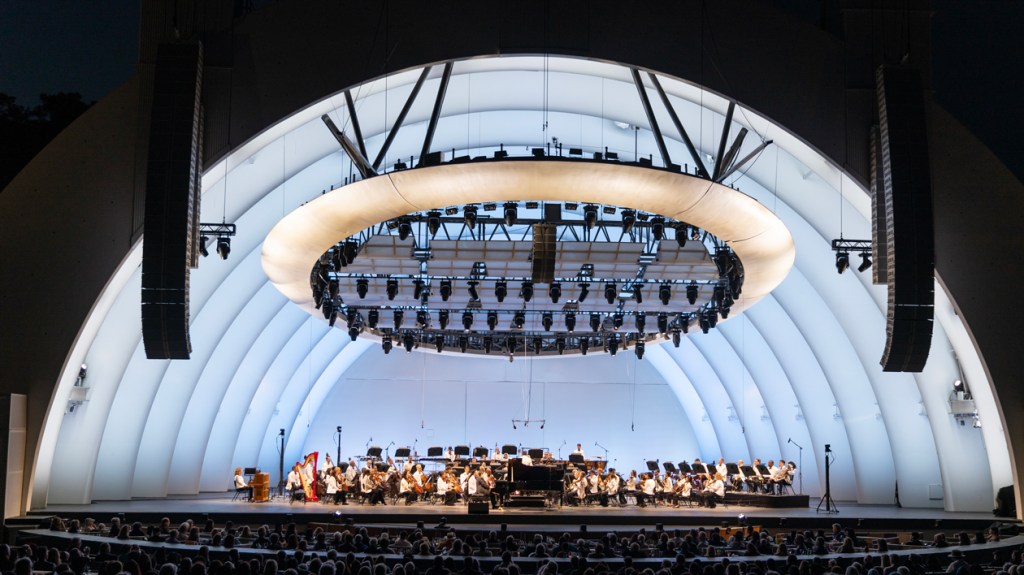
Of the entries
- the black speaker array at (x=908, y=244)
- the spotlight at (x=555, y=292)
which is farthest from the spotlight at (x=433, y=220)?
the black speaker array at (x=908, y=244)

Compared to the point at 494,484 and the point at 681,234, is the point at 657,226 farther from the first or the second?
the point at 494,484

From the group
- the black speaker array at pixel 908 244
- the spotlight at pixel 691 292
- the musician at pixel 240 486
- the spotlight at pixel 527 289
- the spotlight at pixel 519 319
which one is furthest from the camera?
the spotlight at pixel 519 319

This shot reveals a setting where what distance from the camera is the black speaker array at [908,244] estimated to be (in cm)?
1756

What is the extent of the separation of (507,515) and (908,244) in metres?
10.8

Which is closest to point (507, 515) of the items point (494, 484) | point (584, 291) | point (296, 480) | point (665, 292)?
point (494, 484)

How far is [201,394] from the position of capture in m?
31.0

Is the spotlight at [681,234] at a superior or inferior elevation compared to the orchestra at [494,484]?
superior

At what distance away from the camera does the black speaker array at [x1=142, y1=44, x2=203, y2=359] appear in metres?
17.1

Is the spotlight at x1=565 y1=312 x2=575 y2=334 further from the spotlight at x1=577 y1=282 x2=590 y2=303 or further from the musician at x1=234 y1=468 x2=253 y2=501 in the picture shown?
the musician at x1=234 y1=468 x2=253 y2=501

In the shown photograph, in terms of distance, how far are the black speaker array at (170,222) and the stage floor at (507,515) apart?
5.82m

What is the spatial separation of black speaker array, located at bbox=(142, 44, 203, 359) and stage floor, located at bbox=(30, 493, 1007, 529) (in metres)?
5.82

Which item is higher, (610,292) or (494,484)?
(610,292)

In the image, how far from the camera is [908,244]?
1759cm

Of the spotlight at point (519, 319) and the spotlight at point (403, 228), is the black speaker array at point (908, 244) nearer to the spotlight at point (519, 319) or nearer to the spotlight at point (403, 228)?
the spotlight at point (403, 228)
